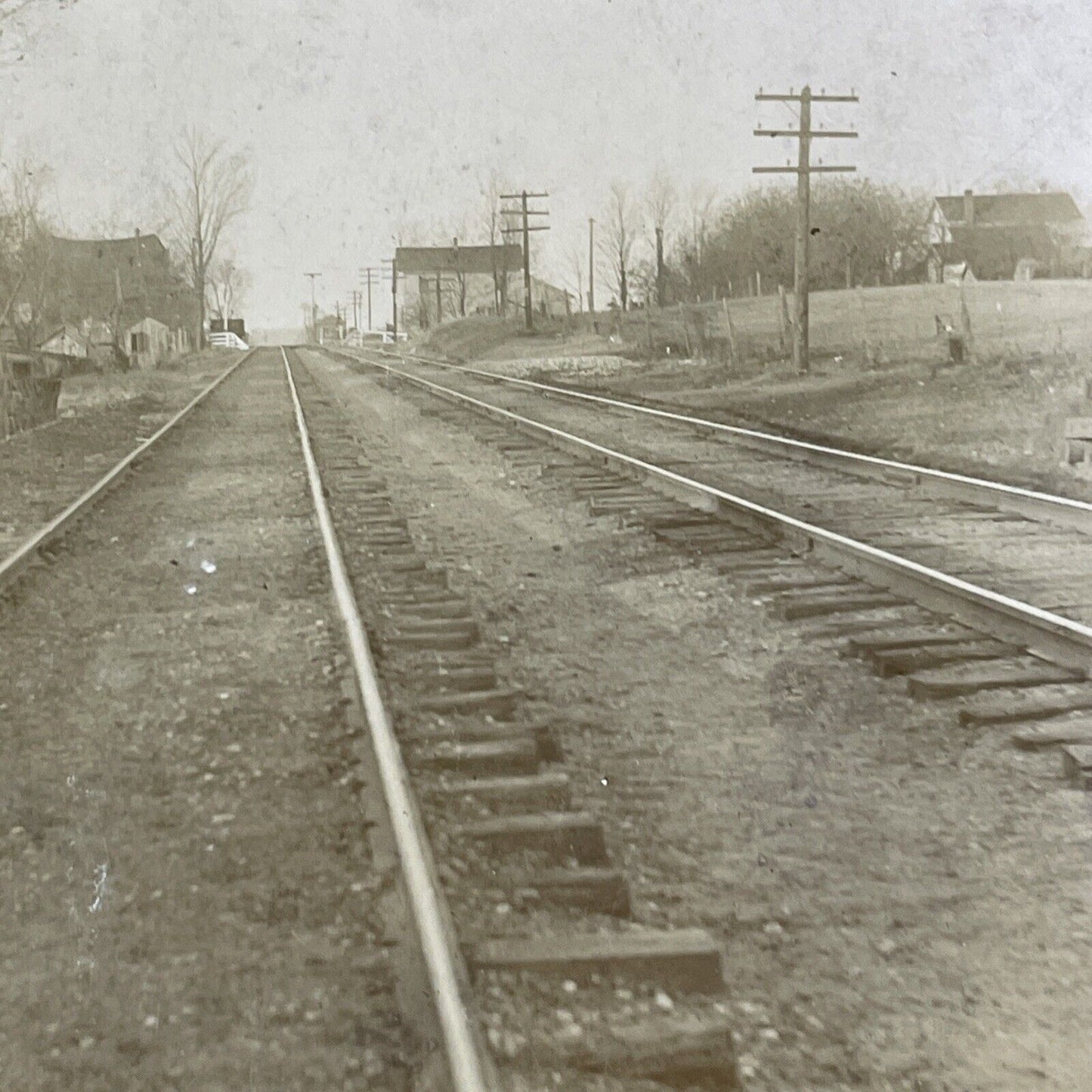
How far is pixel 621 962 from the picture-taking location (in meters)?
2.91

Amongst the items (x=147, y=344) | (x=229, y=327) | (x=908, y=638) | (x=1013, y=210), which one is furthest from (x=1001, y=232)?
(x=908, y=638)

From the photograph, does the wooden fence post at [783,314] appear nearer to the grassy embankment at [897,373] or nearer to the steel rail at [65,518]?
the grassy embankment at [897,373]

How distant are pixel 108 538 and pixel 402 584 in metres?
3.14

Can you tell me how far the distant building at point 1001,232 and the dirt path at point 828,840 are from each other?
296ft

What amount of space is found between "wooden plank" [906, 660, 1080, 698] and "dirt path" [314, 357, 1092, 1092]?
0.11 meters

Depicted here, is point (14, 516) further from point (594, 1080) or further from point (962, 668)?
point (594, 1080)

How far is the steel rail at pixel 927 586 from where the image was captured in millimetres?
5444

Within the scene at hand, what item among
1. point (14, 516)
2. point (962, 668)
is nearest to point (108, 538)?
point (14, 516)

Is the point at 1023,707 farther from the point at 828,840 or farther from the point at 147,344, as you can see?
the point at 147,344

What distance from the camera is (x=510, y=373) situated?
3706cm

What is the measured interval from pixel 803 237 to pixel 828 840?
23.9m

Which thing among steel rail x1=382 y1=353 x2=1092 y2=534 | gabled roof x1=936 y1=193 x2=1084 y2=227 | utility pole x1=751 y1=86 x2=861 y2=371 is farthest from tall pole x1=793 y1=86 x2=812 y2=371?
gabled roof x1=936 y1=193 x2=1084 y2=227

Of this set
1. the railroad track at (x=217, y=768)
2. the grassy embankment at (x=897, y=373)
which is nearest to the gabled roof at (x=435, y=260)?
the grassy embankment at (x=897, y=373)

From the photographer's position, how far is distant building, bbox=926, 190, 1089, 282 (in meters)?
94.2
